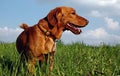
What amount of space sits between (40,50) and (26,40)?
1.62 feet

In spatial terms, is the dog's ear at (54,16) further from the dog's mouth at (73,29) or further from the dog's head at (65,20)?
the dog's mouth at (73,29)

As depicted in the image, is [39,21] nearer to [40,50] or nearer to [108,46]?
[40,50]

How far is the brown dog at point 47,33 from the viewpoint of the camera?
6.85 metres

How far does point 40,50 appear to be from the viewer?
686 cm

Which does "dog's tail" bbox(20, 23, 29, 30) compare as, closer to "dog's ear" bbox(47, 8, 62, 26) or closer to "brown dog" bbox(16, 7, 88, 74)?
"brown dog" bbox(16, 7, 88, 74)

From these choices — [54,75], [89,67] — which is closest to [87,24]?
[89,67]

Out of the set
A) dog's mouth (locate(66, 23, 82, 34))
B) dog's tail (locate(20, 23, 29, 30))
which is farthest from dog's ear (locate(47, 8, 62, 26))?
dog's tail (locate(20, 23, 29, 30))

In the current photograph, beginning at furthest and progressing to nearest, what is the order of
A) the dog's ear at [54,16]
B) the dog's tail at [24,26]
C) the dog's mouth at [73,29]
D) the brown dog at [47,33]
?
the dog's tail at [24,26], the dog's mouth at [73,29], the dog's ear at [54,16], the brown dog at [47,33]

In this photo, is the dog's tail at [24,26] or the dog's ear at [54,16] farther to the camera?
the dog's tail at [24,26]

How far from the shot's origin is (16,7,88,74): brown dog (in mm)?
6852

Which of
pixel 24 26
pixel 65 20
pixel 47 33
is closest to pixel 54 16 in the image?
pixel 65 20

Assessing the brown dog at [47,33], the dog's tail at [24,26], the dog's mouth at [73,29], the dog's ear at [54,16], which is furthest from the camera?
the dog's tail at [24,26]

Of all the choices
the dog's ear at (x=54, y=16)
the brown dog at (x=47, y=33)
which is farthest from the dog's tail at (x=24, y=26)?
the dog's ear at (x=54, y=16)

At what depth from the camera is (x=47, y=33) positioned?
22.9ft
